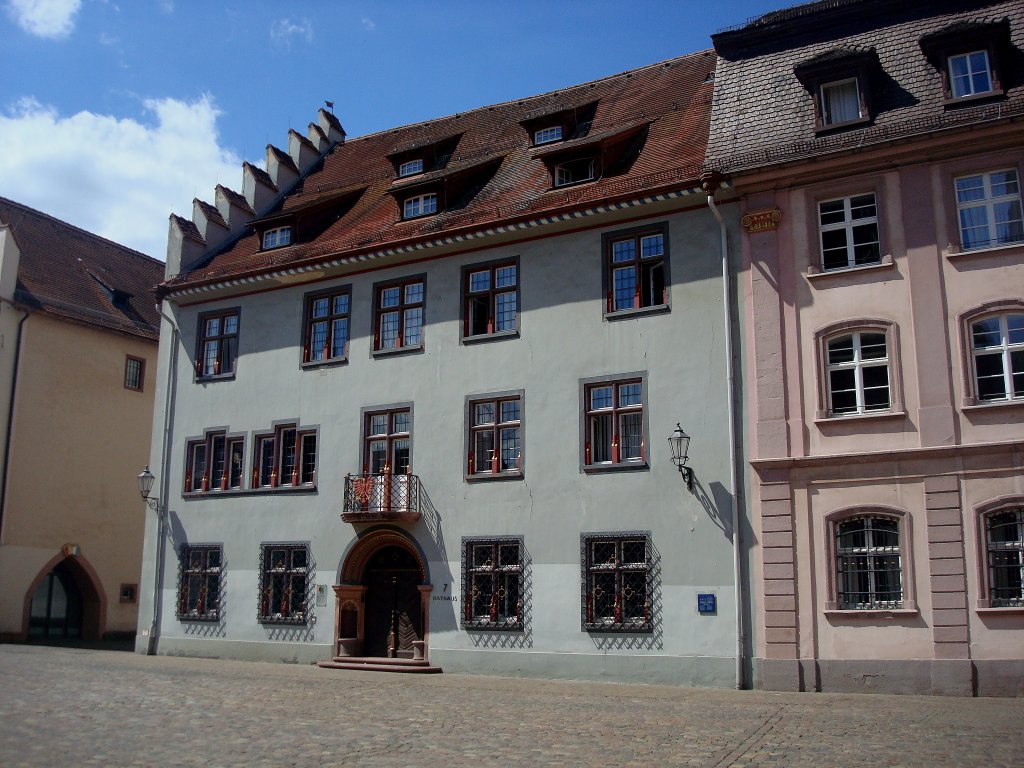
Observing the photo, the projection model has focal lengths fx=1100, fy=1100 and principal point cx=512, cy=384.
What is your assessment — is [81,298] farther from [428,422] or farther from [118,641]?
[428,422]

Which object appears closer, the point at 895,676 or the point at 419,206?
the point at 895,676

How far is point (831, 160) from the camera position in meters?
19.7

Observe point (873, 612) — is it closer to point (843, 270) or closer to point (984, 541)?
point (984, 541)

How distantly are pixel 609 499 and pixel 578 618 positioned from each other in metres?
2.35

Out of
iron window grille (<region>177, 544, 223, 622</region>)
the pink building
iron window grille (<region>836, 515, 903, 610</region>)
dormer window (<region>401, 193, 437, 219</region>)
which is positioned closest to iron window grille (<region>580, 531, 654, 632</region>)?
the pink building

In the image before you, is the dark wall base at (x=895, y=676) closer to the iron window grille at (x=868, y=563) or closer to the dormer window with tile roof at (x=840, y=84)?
the iron window grille at (x=868, y=563)

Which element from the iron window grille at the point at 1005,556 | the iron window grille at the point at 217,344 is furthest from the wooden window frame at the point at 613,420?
the iron window grille at the point at 217,344

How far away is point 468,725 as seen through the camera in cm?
1314

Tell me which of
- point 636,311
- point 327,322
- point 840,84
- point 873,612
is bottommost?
point 873,612

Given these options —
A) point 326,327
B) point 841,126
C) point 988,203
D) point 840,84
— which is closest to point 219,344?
point 326,327

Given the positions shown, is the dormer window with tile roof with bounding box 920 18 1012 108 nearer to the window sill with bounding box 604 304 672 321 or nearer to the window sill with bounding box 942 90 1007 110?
the window sill with bounding box 942 90 1007 110

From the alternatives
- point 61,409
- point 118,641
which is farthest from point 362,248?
point 118,641

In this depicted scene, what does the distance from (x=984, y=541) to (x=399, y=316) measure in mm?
13167

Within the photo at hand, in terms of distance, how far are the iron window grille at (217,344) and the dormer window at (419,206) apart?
5.13m
